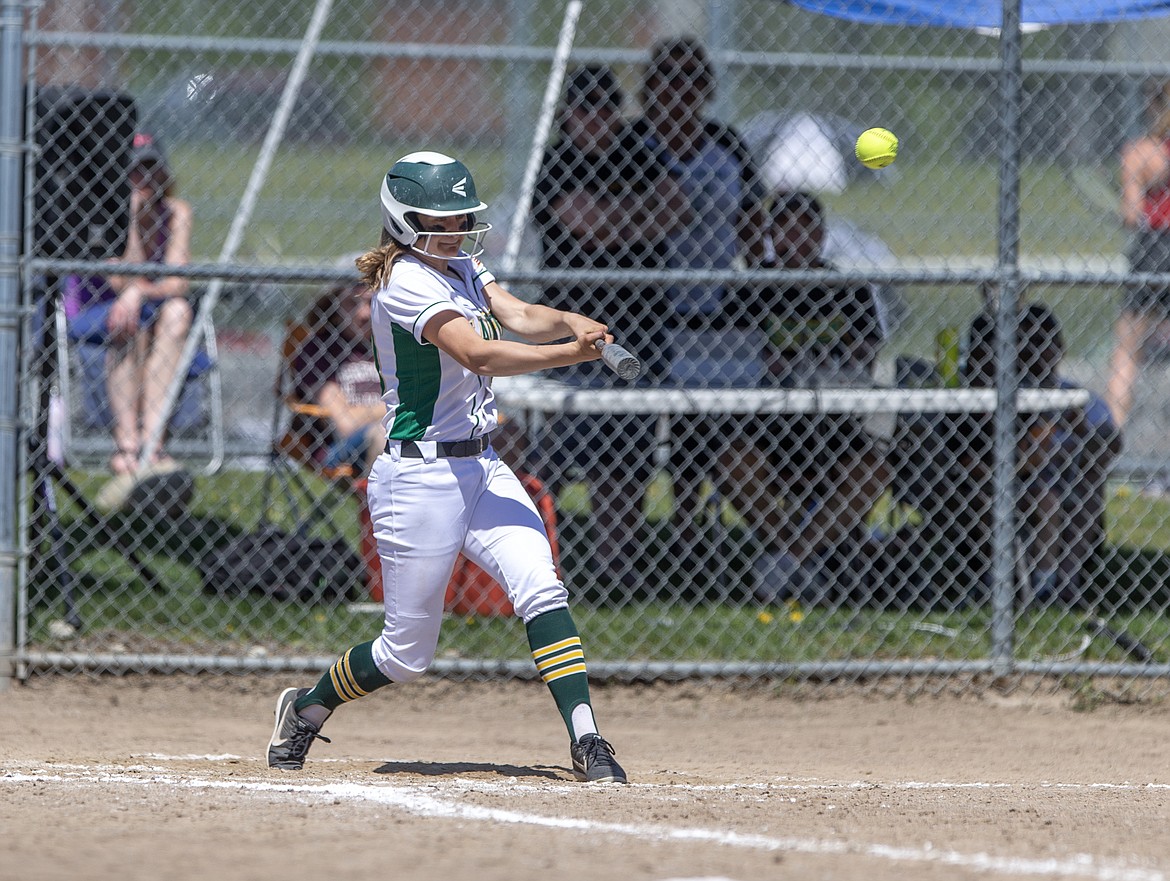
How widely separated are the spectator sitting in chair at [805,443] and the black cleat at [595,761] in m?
2.37

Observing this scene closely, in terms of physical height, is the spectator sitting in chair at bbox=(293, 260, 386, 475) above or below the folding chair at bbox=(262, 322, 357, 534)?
above

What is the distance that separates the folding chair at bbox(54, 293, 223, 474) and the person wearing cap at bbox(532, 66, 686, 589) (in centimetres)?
224

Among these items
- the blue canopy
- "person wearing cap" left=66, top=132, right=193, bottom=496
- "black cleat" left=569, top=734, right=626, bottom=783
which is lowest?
"person wearing cap" left=66, top=132, right=193, bottom=496

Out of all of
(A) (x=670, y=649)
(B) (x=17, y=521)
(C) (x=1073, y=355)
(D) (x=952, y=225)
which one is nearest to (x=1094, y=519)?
(A) (x=670, y=649)

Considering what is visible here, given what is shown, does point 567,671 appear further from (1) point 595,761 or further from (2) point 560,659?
(1) point 595,761

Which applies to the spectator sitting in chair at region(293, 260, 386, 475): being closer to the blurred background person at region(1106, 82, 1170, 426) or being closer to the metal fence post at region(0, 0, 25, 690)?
the metal fence post at region(0, 0, 25, 690)

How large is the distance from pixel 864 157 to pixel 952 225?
36.4 feet

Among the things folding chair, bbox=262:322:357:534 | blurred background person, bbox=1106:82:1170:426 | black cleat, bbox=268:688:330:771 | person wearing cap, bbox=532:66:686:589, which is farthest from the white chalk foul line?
blurred background person, bbox=1106:82:1170:426

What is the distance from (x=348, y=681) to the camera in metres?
4.28

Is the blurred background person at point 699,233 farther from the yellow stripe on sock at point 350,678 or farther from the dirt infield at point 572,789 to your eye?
the yellow stripe on sock at point 350,678

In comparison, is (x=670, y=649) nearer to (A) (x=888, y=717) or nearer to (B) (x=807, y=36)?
(A) (x=888, y=717)

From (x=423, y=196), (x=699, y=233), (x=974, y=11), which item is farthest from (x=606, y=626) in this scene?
(x=974, y=11)

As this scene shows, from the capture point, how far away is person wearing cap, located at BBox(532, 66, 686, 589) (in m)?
6.16

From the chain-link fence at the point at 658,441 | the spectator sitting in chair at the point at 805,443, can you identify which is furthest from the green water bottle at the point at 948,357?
the spectator sitting in chair at the point at 805,443
